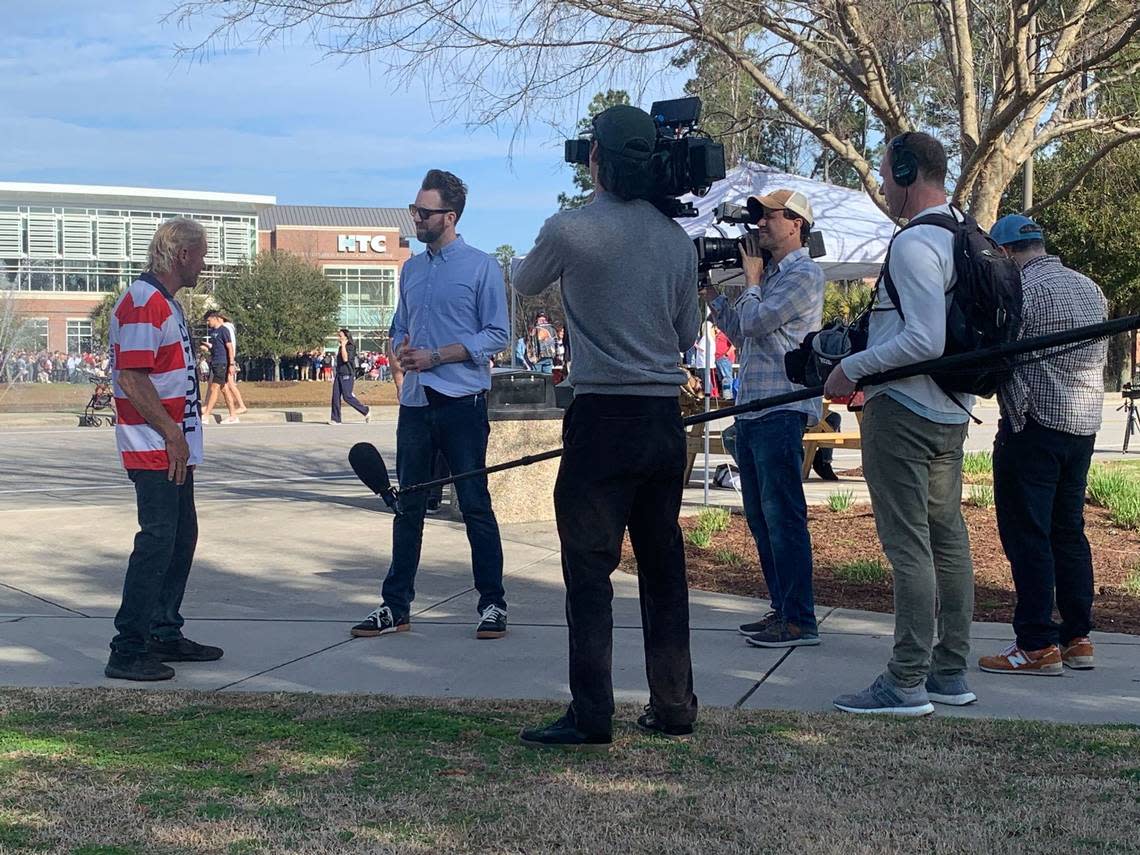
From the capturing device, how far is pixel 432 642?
245 inches

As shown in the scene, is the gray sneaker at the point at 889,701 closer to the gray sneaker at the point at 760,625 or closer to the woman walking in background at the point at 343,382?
the gray sneaker at the point at 760,625

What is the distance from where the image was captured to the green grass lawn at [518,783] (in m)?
3.59

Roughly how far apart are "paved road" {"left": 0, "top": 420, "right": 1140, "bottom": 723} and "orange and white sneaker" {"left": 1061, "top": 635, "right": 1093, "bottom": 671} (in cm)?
7

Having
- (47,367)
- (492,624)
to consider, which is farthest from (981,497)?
(47,367)

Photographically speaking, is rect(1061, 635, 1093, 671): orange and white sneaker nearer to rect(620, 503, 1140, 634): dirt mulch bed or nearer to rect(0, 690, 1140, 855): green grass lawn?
rect(620, 503, 1140, 634): dirt mulch bed

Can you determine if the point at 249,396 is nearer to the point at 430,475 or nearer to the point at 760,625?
the point at 430,475

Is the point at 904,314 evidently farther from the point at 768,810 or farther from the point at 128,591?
the point at 128,591

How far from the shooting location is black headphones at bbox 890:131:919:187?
186 inches

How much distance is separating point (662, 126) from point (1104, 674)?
9.30 feet

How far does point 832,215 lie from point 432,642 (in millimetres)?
8731

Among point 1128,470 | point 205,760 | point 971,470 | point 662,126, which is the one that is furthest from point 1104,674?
point 1128,470

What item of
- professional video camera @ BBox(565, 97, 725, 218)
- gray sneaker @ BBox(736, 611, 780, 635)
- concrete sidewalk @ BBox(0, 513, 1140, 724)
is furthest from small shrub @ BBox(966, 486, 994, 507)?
professional video camera @ BBox(565, 97, 725, 218)

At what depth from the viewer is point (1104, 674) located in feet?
18.0

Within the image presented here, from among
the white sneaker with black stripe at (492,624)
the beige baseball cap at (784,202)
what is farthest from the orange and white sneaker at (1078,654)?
the white sneaker with black stripe at (492,624)
